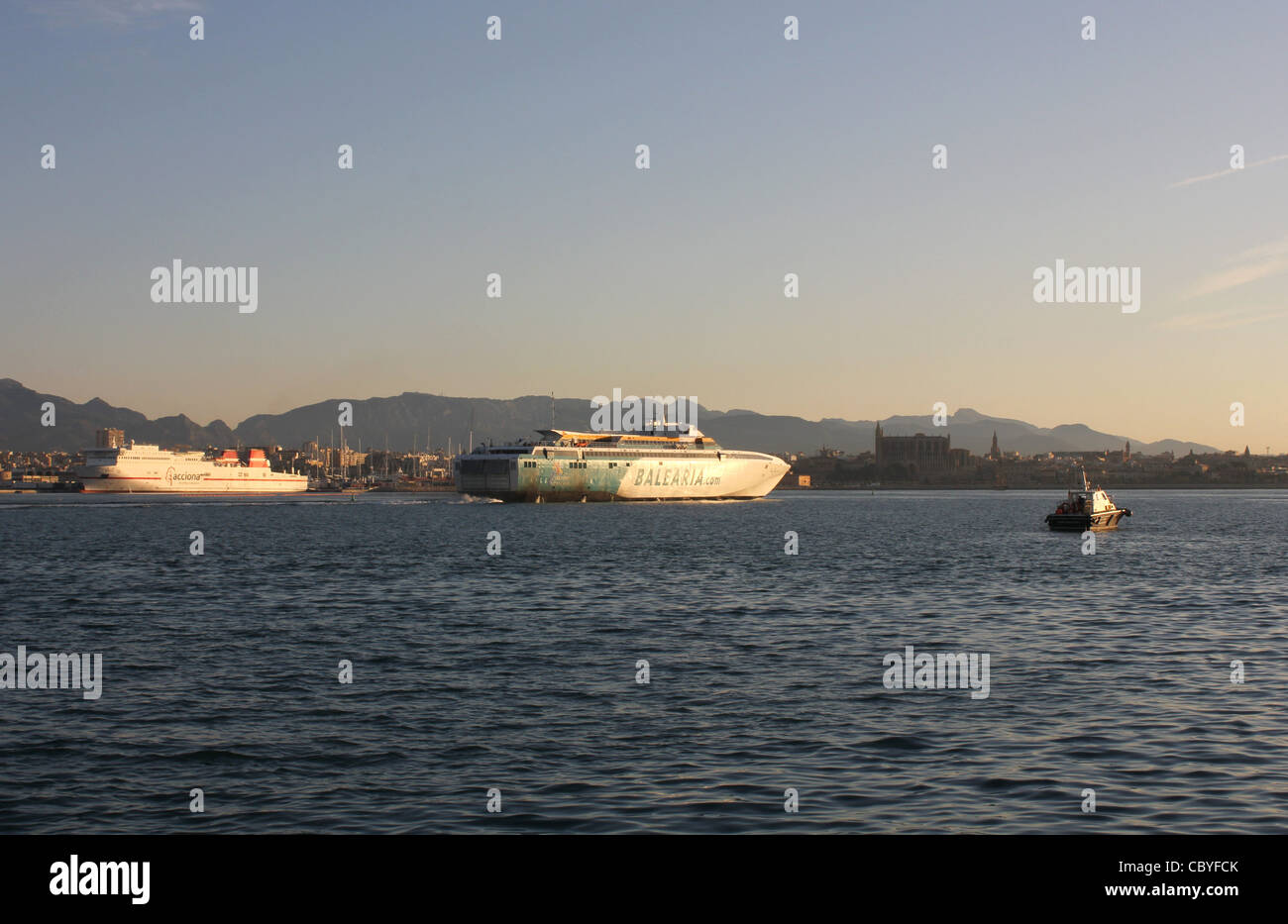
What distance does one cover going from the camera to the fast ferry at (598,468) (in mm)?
172750

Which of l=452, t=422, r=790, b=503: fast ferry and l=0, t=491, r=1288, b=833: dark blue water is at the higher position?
l=452, t=422, r=790, b=503: fast ferry

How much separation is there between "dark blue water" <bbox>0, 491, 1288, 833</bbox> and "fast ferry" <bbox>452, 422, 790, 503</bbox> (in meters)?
121

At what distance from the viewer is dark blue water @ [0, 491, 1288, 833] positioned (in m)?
14.4

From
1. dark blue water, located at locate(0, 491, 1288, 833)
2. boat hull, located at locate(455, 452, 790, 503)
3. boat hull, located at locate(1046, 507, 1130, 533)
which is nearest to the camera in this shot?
dark blue water, located at locate(0, 491, 1288, 833)

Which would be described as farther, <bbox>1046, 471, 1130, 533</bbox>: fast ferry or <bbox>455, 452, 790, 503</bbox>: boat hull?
<bbox>455, 452, 790, 503</bbox>: boat hull

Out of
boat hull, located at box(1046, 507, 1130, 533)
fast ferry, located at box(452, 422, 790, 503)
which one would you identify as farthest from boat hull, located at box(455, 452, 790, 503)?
boat hull, located at box(1046, 507, 1130, 533)

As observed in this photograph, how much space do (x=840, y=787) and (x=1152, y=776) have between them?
4.32 m

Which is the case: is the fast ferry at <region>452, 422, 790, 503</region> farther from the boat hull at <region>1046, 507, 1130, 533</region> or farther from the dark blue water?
the dark blue water

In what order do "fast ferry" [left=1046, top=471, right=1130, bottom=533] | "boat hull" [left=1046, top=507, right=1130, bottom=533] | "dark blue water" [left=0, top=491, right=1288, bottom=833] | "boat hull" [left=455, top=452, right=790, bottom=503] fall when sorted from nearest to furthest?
"dark blue water" [left=0, top=491, right=1288, bottom=833], "boat hull" [left=1046, top=507, right=1130, bottom=533], "fast ferry" [left=1046, top=471, right=1130, bottom=533], "boat hull" [left=455, top=452, right=790, bottom=503]

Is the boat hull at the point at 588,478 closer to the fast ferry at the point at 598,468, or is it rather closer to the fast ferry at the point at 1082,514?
the fast ferry at the point at 598,468

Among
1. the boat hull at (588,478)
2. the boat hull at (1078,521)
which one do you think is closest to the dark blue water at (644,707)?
the boat hull at (1078,521)
